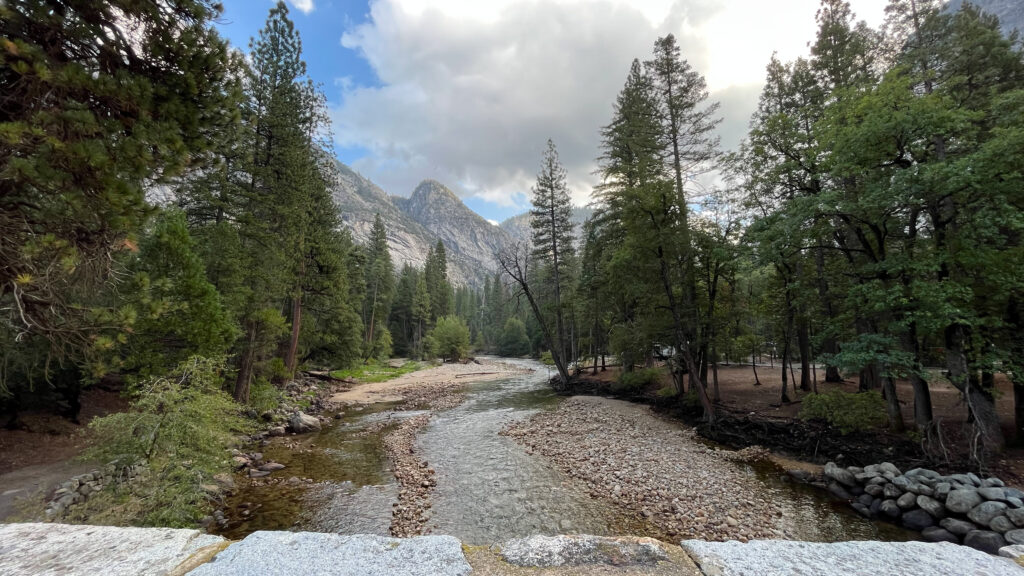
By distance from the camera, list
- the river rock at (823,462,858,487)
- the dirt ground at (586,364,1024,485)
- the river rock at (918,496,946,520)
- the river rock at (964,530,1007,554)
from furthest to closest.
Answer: the dirt ground at (586,364,1024,485), the river rock at (823,462,858,487), the river rock at (918,496,946,520), the river rock at (964,530,1007,554)

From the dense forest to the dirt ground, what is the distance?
44cm

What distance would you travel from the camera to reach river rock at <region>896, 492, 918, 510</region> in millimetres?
6594

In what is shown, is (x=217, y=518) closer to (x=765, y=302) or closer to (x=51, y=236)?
(x=51, y=236)

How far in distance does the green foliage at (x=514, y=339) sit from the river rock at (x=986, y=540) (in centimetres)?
5441

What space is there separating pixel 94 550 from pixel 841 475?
445 inches

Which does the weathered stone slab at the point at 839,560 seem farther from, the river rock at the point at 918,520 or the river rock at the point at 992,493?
the river rock at the point at 992,493

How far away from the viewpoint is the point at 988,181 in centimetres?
720

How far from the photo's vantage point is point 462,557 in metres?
2.18

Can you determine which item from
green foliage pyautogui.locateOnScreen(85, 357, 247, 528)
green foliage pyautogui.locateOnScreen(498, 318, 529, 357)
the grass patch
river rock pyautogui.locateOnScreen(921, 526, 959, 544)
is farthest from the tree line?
green foliage pyautogui.locateOnScreen(498, 318, 529, 357)

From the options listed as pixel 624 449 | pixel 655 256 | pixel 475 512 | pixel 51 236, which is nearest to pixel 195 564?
pixel 51 236

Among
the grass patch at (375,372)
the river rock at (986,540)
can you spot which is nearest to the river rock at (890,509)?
the river rock at (986,540)

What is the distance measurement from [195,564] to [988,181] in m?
12.8

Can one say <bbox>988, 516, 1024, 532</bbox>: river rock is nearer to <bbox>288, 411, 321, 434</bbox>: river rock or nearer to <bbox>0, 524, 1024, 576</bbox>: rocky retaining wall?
<bbox>0, 524, 1024, 576</bbox>: rocky retaining wall

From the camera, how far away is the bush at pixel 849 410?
9914 mm
